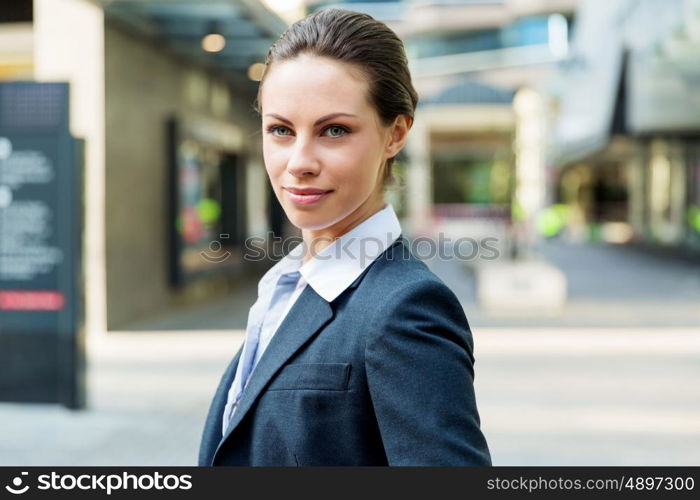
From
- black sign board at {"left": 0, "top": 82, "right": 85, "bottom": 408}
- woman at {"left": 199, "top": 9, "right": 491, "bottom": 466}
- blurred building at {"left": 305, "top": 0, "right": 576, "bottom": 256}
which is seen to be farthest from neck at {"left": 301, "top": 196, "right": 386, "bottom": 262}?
blurred building at {"left": 305, "top": 0, "right": 576, "bottom": 256}

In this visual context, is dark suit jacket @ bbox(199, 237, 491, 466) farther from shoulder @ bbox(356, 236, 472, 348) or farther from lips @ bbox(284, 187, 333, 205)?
lips @ bbox(284, 187, 333, 205)

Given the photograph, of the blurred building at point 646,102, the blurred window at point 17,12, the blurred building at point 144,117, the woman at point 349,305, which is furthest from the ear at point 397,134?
the blurred building at point 646,102

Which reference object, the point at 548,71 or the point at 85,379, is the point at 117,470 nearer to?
the point at 85,379

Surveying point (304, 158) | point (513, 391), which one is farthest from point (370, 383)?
point (513, 391)

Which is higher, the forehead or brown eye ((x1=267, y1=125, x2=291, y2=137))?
the forehead

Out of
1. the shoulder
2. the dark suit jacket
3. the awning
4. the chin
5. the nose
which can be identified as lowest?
the dark suit jacket

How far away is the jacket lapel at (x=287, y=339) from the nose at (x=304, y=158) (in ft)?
0.67

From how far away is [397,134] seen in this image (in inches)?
58.4

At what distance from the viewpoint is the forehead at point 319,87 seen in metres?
1.33

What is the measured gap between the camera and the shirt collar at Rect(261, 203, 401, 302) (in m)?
1.42

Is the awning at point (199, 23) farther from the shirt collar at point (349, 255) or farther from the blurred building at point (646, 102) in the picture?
the shirt collar at point (349, 255)

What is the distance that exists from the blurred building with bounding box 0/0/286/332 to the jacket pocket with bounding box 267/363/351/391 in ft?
22.6

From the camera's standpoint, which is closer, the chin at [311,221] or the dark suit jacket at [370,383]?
the dark suit jacket at [370,383]

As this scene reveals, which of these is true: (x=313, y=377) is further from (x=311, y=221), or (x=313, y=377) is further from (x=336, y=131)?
(x=336, y=131)
